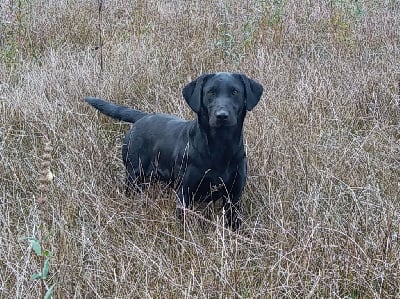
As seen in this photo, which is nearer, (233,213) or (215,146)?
(215,146)

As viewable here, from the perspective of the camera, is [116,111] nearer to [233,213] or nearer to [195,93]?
[195,93]

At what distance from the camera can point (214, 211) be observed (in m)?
3.34

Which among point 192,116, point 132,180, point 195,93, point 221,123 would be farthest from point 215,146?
point 192,116


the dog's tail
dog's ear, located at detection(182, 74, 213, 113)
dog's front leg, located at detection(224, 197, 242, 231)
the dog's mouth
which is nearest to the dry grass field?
dog's front leg, located at detection(224, 197, 242, 231)

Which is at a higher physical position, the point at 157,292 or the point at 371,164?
the point at 371,164

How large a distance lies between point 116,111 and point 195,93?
31.6 inches

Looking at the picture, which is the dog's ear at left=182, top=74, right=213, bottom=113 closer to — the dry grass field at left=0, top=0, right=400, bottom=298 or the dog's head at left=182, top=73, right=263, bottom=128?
the dog's head at left=182, top=73, right=263, bottom=128

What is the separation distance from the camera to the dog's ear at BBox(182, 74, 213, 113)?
3171 mm

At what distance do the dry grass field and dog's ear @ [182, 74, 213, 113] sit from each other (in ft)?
1.80

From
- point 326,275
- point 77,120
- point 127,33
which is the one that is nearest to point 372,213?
point 326,275

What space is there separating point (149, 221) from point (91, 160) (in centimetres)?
75

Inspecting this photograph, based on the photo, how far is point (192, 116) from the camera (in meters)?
4.20

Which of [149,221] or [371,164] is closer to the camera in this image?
[149,221]

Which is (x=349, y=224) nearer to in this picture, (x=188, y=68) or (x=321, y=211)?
(x=321, y=211)
